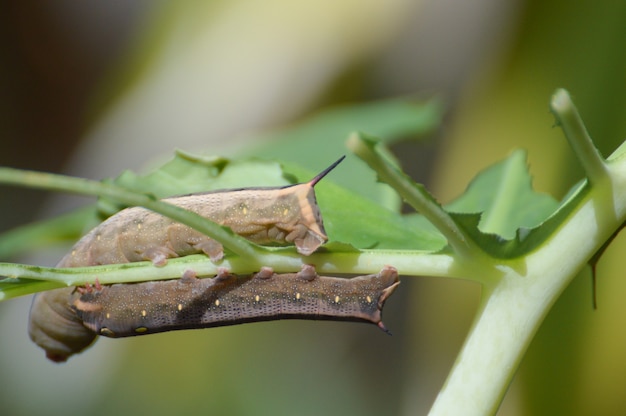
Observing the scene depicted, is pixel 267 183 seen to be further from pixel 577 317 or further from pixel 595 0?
pixel 595 0

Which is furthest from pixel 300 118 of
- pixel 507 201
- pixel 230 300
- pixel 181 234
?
pixel 230 300

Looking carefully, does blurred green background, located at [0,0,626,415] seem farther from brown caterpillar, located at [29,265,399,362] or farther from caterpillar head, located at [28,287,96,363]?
brown caterpillar, located at [29,265,399,362]

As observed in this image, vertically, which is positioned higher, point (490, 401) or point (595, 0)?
point (595, 0)

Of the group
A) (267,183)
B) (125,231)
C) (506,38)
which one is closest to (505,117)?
(506,38)

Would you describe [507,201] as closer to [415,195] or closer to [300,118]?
[415,195]

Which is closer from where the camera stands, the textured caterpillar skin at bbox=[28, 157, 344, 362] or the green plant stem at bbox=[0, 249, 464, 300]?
the green plant stem at bbox=[0, 249, 464, 300]

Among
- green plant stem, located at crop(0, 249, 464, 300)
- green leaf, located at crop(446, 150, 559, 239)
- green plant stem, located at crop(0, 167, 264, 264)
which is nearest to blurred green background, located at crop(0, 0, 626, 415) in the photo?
green leaf, located at crop(446, 150, 559, 239)

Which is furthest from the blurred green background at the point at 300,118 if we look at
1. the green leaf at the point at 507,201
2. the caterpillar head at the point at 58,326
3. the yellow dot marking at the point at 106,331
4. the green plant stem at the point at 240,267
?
the green plant stem at the point at 240,267
